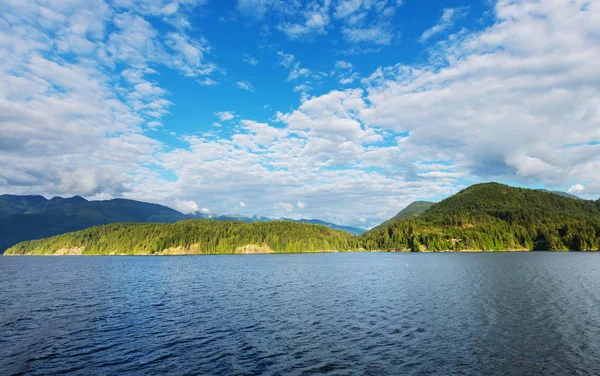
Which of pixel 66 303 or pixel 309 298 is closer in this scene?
pixel 66 303

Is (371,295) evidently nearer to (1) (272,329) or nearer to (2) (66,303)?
(1) (272,329)

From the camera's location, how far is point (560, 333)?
37.2m

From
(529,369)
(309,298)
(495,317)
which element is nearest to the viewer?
(529,369)

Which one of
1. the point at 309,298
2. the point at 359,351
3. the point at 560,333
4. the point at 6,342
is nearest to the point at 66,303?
the point at 6,342

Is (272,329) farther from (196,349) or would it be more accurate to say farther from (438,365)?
(438,365)

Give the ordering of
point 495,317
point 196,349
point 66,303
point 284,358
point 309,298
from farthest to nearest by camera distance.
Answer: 1. point 309,298
2. point 66,303
3. point 495,317
4. point 196,349
5. point 284,358

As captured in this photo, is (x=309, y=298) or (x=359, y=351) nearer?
(x=359, y=351)

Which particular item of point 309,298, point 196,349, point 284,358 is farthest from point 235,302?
point 284,358

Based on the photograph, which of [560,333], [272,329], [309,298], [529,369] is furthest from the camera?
[309,298]

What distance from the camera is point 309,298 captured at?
61.7 m

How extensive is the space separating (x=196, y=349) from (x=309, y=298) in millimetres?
31414

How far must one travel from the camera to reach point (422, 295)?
2496 inches

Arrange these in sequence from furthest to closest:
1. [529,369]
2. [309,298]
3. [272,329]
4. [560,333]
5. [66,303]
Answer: [309,298] → [66,303] → [272,329] → [560,333] → [529,369]

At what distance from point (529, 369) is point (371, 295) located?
123 ft
